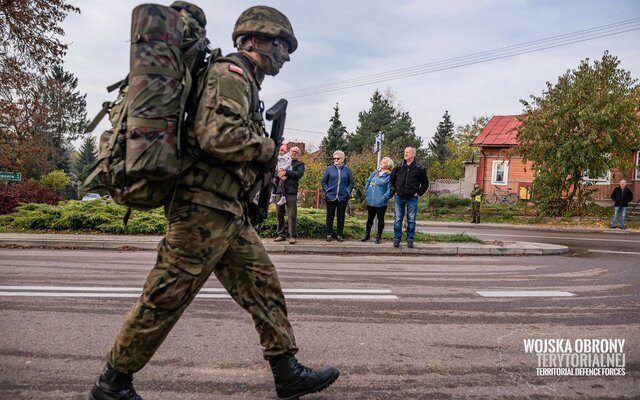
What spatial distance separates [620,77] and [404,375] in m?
24.6

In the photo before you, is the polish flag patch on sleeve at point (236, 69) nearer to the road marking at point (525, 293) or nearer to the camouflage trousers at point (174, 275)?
the camouflage trousers at point (174, 275)

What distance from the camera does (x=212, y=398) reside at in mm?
2771

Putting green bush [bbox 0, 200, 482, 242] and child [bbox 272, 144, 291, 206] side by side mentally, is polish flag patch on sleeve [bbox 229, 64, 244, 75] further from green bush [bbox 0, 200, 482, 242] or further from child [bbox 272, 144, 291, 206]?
green bush [bbox 0, 200, 482, 242]

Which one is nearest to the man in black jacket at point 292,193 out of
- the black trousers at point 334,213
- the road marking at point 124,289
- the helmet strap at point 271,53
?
the black trousers at point 334,213

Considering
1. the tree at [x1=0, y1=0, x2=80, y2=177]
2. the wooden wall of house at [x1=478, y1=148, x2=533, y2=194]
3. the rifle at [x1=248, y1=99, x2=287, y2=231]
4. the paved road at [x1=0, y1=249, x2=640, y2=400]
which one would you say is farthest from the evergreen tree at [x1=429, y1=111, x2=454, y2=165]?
the rifle at [x1=248, y1=99, x2=287, y2=231]

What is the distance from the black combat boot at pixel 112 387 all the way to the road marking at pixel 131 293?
273cm

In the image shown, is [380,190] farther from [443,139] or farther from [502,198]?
[443,139]

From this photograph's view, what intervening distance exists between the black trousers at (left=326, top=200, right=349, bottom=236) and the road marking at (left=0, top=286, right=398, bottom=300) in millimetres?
4903

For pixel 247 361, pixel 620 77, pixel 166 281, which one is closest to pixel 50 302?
A: pixel 247 361

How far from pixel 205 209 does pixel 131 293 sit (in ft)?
11.7

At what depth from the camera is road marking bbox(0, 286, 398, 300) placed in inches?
209

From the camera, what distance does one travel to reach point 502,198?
32469 mm

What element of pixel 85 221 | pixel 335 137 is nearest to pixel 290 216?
pixel 85 221

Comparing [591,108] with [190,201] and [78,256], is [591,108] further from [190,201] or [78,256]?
[190,201]
